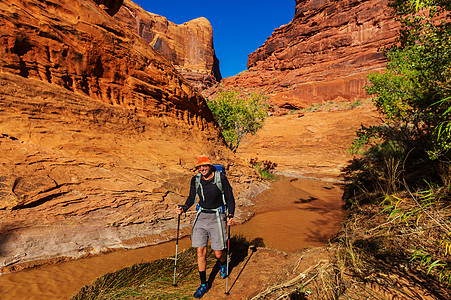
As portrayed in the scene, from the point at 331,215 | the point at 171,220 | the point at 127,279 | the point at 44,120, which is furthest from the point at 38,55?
the point at 331,215

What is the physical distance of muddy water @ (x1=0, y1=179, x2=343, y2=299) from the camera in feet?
11.4

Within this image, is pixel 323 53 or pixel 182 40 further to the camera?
pixel 182 40

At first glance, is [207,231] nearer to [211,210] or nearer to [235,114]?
[211,210]

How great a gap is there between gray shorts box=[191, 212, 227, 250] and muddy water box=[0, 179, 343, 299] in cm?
213

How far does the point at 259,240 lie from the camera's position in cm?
582

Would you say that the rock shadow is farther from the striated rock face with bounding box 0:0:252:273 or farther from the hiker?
the striated rock face with bounding box 0:0:252:273

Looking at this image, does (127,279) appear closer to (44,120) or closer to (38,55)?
(44,120)

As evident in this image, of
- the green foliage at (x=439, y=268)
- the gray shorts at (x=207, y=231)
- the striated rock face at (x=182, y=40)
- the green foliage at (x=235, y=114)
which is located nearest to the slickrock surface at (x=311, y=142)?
the green foliage at (x=235, y=114)

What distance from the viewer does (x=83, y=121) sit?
6688 millimetres

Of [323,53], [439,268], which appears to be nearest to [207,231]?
[439,268]

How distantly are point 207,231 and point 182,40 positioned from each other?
3136 inches

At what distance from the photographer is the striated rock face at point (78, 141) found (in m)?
4.63

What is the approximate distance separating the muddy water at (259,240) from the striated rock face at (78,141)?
16.8 inches

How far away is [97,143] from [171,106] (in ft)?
14.5
